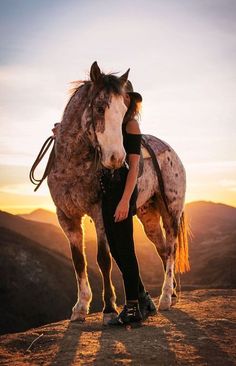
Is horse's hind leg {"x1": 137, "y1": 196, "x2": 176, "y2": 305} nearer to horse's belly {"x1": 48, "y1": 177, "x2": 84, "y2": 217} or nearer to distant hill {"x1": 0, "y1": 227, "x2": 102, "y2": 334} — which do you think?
horse's belly {"x1": 48, "y1": 177, "x2": 84, "y2": 217}

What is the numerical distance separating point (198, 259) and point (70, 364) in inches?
1005

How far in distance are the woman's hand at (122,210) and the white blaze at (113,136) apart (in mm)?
353

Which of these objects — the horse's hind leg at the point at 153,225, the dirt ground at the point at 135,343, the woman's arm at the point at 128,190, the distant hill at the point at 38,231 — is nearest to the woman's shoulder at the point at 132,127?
the woman's arm at the point at 128,190

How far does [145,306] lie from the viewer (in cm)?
479

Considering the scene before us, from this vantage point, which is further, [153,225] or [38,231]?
[38,231]

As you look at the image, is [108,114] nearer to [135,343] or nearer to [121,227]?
[121,227]

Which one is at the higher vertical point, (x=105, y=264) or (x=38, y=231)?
(x=38, y=231)

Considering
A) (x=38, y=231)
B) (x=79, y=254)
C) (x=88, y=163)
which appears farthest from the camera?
(x=38, y=231)

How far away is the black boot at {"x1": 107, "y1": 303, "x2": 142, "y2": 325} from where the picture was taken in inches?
162

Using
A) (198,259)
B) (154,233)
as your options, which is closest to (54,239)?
(198,259)

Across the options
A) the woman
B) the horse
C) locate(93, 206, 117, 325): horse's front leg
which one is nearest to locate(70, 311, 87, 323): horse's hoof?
the horse

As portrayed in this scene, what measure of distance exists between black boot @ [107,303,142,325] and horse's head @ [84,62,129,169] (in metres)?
1.52

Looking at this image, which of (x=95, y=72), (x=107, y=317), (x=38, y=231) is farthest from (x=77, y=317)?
(x=38, y=231)

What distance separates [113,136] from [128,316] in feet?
6.17
